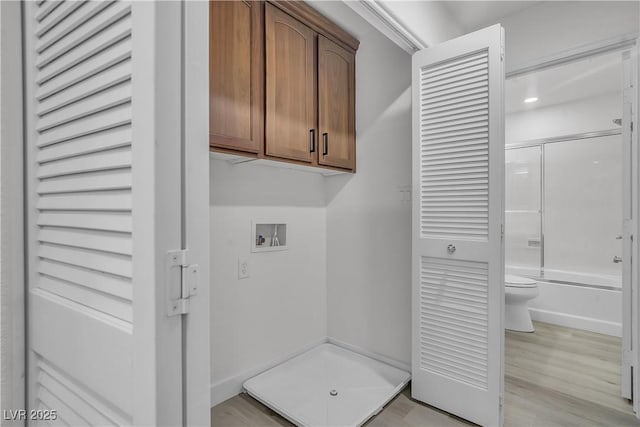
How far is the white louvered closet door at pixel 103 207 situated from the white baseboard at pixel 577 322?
3.91 m

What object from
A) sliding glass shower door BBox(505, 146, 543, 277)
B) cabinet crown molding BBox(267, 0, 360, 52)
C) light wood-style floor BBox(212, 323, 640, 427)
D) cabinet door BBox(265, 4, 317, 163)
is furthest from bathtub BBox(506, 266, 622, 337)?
cabinet crown molding BBox(267, 0, 360, 52)

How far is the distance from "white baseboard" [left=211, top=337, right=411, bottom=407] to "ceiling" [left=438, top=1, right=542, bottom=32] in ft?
7.86

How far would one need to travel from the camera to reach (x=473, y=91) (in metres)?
1.77

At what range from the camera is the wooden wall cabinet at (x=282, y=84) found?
64.8 inches

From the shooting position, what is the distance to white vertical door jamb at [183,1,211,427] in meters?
0.60

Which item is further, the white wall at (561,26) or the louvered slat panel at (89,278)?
the white wall at (561,26)

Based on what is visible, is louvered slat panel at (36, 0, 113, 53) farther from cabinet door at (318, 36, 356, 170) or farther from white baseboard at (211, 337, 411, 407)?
white baseboard at (211, 337, 411, 407)

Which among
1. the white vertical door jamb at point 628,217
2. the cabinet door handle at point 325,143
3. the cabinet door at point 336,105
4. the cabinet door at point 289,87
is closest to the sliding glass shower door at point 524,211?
the white vertical door jamb at point 628,217

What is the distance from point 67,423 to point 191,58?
86 cm

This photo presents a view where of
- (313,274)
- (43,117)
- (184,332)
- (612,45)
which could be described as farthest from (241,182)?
(612,45)

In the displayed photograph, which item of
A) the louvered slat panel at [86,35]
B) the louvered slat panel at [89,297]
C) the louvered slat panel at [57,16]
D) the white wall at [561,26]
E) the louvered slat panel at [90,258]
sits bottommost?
the louvered slat panel at [89,297]

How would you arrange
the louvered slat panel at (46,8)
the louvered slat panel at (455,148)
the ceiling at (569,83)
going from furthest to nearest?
1. the ceiling at (569,83)
2. the louvered slat panel at (455,148)
3. the louvered slat panel at (46,8)

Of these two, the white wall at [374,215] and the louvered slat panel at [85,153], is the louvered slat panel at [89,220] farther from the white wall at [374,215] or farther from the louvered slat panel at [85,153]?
the white wall at [374,215]

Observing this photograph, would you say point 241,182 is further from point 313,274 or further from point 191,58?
point 191,58
